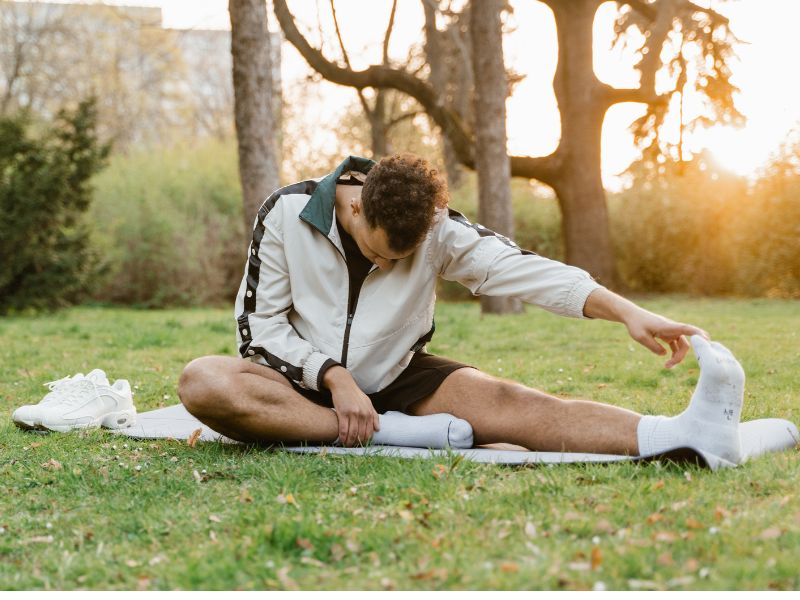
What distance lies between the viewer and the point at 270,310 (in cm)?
367

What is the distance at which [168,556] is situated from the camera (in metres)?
2.45

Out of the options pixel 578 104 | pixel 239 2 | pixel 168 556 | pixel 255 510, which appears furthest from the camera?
pixel 578 104

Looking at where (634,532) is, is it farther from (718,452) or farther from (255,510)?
(255,510)

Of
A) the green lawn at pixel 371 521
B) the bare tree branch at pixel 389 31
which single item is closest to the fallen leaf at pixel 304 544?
the green lawn at pixel 371 521

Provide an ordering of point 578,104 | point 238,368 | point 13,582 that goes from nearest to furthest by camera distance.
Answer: point 13,582, point 238,368, point 578,104

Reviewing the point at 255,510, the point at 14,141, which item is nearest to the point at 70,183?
the point at 14,141

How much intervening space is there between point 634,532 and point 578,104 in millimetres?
12487

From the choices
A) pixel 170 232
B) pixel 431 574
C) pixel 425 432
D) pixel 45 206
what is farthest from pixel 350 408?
pixel 170 232

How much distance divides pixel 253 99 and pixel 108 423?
590 centimetres

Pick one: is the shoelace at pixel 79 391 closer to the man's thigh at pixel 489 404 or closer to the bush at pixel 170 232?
the man's thigh at pixel 489 404

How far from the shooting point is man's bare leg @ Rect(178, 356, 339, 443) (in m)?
3.45

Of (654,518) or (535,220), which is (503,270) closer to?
(654,518)

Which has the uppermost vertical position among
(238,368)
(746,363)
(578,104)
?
(578,104)

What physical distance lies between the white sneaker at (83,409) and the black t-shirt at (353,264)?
1452 millimetres
